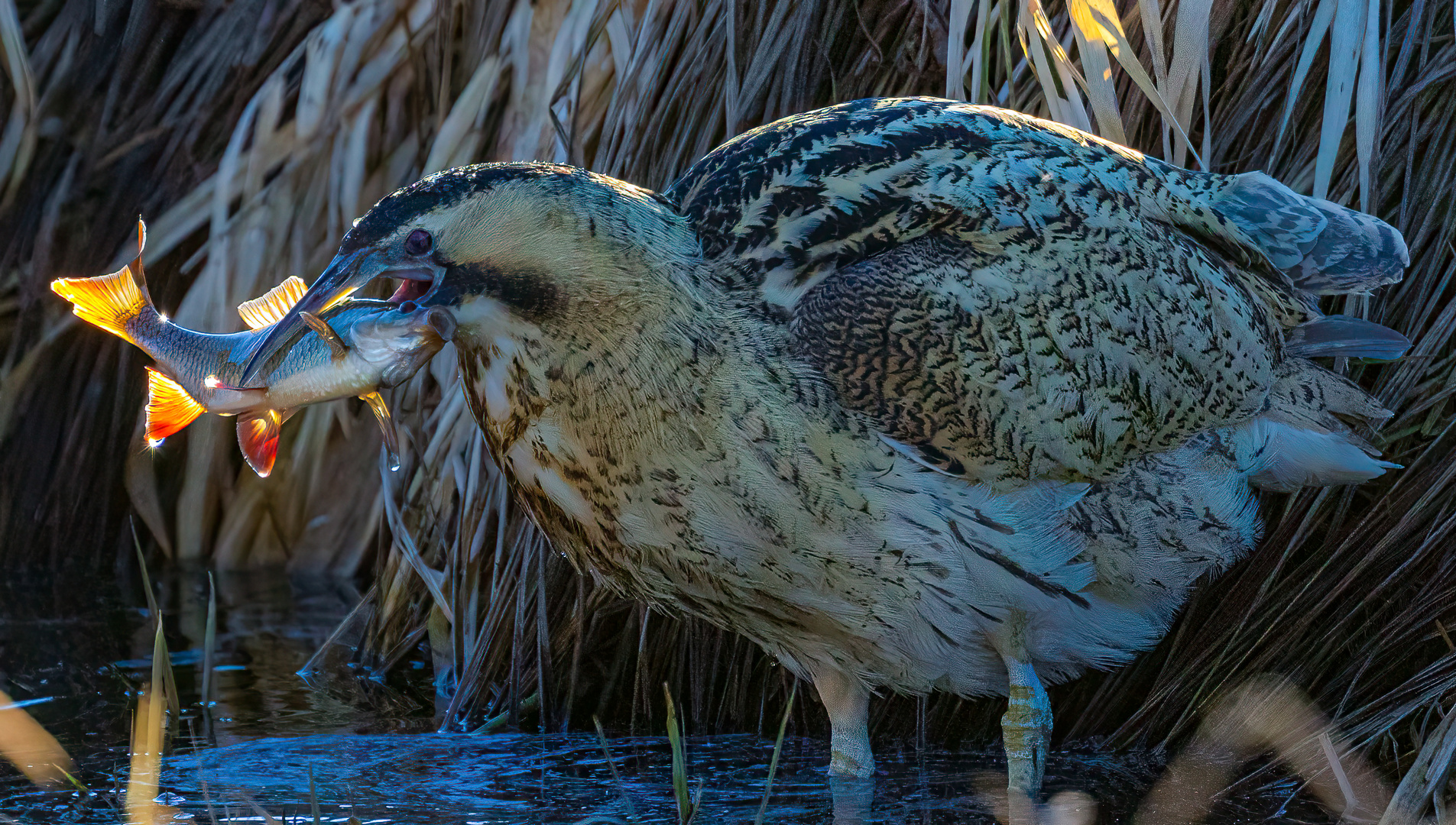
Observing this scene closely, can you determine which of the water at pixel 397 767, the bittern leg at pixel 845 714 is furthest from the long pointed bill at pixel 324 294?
the bittern leg at pixel 845 714

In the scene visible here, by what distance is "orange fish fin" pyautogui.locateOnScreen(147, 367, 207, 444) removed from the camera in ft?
11.6

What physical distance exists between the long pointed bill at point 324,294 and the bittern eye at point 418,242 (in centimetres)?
8

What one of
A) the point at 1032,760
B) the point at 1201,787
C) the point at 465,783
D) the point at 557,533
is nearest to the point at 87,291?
the point at 557,533

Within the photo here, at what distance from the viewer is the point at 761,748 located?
4129 mm

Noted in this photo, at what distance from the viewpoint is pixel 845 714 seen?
391cm

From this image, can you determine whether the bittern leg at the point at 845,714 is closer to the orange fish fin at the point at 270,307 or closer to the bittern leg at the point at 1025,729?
the bittern leg at the point at 1025,729

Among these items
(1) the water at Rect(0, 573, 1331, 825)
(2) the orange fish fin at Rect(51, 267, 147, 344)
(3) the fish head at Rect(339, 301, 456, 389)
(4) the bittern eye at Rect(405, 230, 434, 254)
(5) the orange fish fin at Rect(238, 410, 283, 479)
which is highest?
(4) the bittern eye at Rect(405, 230, 434, 254)

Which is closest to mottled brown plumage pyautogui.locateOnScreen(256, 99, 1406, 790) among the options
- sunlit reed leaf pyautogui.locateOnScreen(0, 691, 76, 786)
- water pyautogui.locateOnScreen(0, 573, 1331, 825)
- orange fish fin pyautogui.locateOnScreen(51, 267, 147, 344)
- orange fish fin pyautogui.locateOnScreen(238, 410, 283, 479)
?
water pyautogui.locateOnScreen(0, 573, 1331, 825)

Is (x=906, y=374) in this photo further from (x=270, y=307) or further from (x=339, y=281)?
(x=270, y=307)

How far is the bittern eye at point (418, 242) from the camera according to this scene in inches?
120

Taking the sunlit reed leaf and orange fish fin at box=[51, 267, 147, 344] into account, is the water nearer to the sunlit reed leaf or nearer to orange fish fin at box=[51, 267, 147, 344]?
the sunlit reed leaf

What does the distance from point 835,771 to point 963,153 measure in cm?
145

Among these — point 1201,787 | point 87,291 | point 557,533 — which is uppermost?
point 87,291

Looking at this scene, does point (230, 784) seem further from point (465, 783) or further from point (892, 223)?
point (892, 223)
